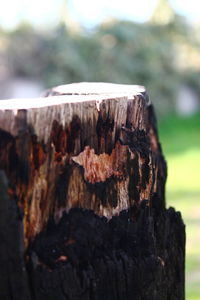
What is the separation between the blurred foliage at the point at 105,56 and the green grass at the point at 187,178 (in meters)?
0.76

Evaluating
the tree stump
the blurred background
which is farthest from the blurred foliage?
the tree stump

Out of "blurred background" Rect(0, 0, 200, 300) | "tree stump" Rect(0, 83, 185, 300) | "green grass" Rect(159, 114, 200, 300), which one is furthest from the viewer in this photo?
"blurred background" Rect(0, 0, 200, 300)

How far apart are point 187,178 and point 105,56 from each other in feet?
23.1

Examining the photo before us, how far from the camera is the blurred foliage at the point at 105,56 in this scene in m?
15.0

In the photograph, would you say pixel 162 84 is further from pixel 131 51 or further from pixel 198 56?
pixel 198 56

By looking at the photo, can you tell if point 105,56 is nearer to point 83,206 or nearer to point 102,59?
point 102,59

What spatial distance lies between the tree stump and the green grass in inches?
95.4

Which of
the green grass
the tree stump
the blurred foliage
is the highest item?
the blurred foliage

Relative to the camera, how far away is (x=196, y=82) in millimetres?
18328

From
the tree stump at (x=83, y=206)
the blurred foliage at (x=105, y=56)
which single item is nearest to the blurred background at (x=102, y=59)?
the blurred foliage at (x=105, y=56)

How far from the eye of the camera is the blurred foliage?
15.0 meters

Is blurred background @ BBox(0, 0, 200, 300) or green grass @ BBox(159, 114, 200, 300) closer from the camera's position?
green grass @ BBox(159, 114, 200, 300)

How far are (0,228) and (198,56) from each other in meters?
18.0

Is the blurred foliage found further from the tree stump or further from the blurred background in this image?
the tree stump
